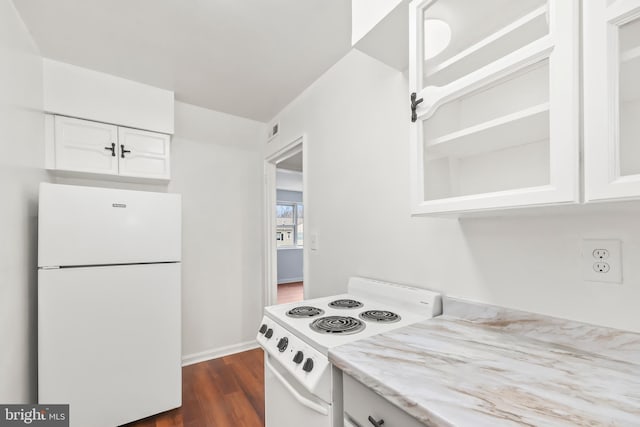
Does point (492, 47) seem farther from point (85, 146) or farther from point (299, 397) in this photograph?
Answer: point (85, 146)

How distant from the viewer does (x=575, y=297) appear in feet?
2.93

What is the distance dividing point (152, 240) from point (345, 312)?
1441mm

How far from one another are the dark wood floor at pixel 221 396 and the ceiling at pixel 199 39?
8.11ft

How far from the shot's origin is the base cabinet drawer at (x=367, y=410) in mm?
696

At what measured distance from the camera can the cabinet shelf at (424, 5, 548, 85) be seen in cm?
77

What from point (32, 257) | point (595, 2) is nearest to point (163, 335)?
point (32, 257)

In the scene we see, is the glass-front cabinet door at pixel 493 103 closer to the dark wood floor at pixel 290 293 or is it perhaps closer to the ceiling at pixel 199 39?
the ceiling at pixel 199 39

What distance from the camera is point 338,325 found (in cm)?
112

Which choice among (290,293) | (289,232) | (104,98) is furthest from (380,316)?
(289,232)

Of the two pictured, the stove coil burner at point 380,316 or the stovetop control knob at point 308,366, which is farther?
the stove coil burner at point 380,316

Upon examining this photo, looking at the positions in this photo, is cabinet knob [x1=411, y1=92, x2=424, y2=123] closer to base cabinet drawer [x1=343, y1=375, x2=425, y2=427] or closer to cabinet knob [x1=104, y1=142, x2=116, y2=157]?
base cabinet drawer [x1=343, y1=375, x2=425, y2=427]

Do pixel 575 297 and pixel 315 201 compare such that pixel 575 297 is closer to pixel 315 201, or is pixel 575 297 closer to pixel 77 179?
pixel 315 201

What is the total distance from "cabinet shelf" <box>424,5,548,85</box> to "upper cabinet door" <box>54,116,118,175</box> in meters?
2.27

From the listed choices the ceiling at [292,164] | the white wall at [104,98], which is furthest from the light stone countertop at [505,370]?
the ceiling at [292,164]
